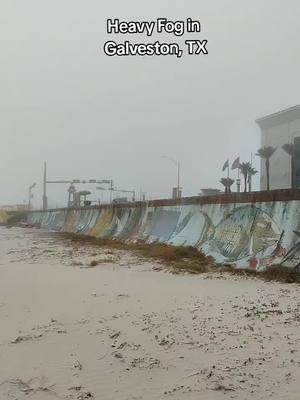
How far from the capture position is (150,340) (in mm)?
5508

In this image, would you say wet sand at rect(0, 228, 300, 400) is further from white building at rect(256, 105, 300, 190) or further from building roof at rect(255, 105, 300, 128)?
building roof at rect(255, 105, 300, 128)

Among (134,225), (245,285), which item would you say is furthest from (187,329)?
(134,225)

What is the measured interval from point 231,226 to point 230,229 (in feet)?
0.36

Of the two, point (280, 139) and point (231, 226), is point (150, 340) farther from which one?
point (280, 139)

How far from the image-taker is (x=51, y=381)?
443 centimetres

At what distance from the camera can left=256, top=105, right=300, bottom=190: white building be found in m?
57.8

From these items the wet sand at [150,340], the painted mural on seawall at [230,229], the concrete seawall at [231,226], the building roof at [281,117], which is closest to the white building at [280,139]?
the building roof at [281,117]

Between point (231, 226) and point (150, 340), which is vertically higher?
point (231, 226)

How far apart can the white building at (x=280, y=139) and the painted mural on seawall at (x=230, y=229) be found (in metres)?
38.9

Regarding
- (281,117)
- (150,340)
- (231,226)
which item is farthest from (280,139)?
(150,340)

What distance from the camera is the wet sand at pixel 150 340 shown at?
4297 mm

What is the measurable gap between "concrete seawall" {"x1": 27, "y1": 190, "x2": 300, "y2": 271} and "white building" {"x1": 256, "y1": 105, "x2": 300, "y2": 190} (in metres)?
39.0

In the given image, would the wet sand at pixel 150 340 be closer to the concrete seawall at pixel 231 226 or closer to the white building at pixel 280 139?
the concrete seawall at pixel 231 226

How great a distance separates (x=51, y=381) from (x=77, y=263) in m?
8.54
